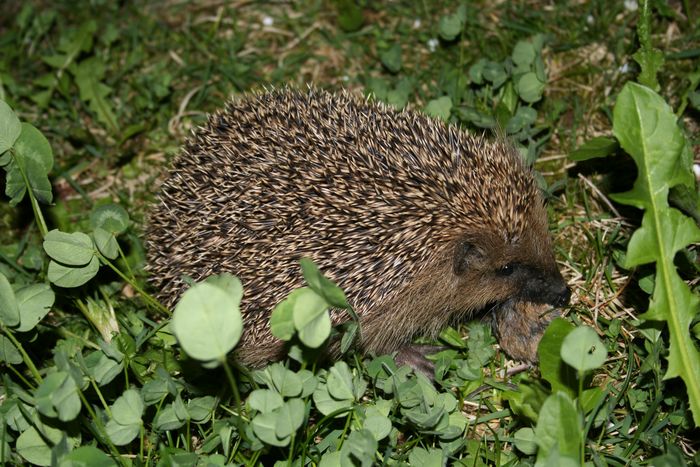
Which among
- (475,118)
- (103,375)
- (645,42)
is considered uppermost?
(645,42)

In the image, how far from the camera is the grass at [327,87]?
4.46 m

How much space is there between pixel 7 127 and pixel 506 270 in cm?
310

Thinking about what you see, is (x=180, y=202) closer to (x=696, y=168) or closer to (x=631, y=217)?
(x=631, y=217)

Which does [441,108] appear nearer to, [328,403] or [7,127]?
[328,403]

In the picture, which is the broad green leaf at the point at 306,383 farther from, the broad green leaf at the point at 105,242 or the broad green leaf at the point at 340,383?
the broad green leaf at the point at 105,242

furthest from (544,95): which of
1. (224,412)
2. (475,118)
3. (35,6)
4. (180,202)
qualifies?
(35,6)

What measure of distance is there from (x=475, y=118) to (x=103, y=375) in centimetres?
319


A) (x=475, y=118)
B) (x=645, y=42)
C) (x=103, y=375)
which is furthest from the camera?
(x=475, y=118)

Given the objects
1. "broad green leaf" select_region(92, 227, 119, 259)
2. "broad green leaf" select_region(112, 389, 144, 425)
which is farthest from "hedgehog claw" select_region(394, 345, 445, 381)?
"broad green leaf" select_region(92, 227, 119, 259)

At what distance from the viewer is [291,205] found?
15.2 ft

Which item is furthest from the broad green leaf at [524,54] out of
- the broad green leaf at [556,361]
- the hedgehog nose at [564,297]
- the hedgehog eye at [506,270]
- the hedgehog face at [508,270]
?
the broad green leaf at [556,361]

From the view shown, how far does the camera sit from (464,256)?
4.88 meters

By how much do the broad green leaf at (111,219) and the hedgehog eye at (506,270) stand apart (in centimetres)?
244

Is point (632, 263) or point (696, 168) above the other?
point (632, 263)
